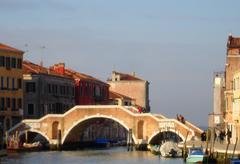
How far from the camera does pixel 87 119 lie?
61625 mm

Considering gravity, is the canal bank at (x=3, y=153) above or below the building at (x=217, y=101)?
below

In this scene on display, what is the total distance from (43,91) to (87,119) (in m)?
6.34

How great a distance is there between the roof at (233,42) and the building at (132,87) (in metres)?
31.7

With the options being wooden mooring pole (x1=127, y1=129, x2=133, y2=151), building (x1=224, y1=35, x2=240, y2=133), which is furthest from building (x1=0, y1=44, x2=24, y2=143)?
building (x1=224, y1=35, x2=240, y2=133)

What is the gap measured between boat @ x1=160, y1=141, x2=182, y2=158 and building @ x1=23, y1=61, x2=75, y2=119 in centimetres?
1524

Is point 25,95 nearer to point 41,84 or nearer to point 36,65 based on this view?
point 41,84

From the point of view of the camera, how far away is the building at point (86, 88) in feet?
242

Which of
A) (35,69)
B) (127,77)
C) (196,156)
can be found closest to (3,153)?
(196,156)

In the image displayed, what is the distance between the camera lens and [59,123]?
6191 cm

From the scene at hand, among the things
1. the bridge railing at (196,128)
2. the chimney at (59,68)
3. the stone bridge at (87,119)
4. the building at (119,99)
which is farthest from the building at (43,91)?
the building at (119,99)

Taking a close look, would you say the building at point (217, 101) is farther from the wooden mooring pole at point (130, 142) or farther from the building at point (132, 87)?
the building at point (132, 87)

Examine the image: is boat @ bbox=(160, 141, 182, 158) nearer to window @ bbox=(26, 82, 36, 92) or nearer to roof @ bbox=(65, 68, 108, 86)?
window @ bbox=(26, 82, 36, 92)

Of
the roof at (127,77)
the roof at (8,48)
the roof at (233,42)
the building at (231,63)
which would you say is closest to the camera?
the building at (231,63)

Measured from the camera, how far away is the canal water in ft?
161
